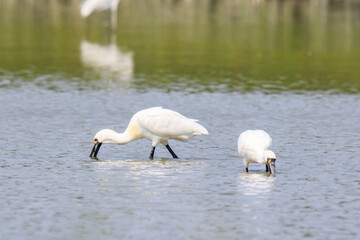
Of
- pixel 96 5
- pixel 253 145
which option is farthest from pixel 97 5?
pixel 253 145

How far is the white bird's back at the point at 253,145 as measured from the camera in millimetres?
14156

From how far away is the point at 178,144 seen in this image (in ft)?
57.1

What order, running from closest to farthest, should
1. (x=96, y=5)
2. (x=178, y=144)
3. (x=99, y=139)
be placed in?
1. (x=99, y=139)
2. (x=178, y=144)
3. (x=96, y=5)

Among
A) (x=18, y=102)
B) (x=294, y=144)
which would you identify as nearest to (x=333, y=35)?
(x=18, y=102)

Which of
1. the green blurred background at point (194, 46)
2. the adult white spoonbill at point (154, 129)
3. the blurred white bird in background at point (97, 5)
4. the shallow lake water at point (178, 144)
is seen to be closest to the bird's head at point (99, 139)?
the adult white spoonbill at point (154, 129)

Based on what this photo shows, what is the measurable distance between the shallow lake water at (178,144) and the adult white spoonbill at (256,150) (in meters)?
0.26

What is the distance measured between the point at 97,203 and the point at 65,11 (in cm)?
4651

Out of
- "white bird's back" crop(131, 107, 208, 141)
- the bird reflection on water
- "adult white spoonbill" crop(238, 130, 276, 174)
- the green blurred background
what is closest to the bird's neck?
"white bird's back" crop(131, 107, 208, 141)

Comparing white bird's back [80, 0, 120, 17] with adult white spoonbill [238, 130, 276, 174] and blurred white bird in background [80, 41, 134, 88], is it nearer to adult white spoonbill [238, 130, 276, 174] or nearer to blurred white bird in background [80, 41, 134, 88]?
blurred white bird in background [80, 41, 134, 88]

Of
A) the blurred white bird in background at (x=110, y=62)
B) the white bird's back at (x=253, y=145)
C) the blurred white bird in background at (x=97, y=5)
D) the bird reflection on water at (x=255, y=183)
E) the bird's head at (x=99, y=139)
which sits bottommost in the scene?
the blurred white bird in background at (x=110, y=62)

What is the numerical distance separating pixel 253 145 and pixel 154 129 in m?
2.07

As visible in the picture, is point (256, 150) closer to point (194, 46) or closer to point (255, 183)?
point (255, 183)

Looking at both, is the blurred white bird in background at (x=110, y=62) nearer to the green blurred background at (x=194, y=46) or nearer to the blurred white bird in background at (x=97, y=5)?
the green blurred background at (x=194, y=46)

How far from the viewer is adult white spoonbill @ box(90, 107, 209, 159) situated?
15508 mm
